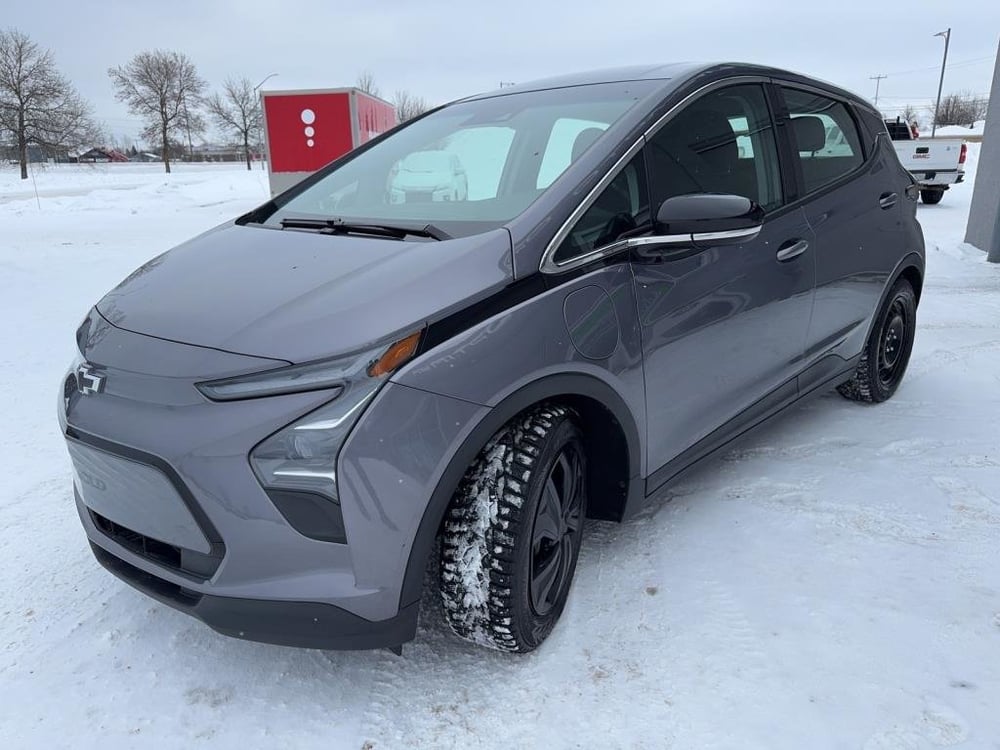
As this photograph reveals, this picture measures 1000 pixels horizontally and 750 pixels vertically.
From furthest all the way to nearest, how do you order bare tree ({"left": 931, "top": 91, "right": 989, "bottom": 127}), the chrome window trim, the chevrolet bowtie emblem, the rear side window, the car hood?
bare tree ({"left": 931, "top": 91, "right": 989, "bottom": 127}), the rear side window, the chrome window trim, the chevrolet bowtie emblem, the car hood

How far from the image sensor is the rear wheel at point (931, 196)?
16047mm

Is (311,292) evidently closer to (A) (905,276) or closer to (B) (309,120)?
(A) (905,276)

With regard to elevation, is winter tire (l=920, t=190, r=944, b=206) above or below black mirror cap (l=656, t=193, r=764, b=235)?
below

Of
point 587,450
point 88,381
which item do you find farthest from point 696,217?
point 88,381

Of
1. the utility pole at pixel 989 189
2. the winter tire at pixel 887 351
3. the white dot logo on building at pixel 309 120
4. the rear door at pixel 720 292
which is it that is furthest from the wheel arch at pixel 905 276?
the white dot logo on building at pixel 309 120

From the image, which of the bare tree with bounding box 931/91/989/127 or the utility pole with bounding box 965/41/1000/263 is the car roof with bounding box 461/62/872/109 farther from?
the bare tree with bounding box 931/91/989/127

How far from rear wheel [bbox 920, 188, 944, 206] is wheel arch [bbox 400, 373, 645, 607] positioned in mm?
16599

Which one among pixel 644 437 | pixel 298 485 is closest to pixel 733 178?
pixel 644 437

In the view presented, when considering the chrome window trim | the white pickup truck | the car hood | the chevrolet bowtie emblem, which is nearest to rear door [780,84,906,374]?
the chrome window trim

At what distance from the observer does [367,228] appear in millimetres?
2344

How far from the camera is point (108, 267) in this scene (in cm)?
809

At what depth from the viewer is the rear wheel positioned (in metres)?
16.0

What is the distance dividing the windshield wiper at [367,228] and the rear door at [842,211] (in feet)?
5.76

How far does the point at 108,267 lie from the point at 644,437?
24.6 ft
